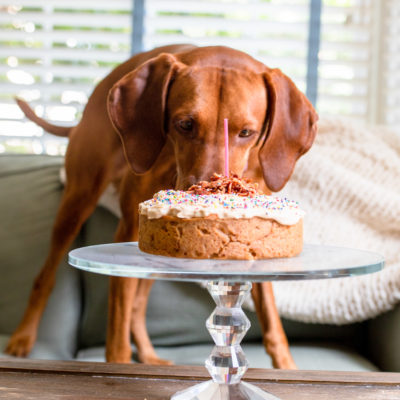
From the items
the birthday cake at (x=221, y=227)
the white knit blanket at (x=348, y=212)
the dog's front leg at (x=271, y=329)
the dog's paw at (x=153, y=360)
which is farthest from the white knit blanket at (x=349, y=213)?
the birthday cake at (x=221, y=227)

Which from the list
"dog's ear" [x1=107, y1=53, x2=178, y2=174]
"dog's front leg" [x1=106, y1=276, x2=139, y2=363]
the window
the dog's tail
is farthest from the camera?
the window

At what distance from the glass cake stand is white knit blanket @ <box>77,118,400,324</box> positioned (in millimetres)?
748

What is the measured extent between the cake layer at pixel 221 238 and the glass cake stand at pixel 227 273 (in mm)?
25

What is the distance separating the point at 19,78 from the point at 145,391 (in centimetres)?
212

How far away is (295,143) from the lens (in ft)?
4.19

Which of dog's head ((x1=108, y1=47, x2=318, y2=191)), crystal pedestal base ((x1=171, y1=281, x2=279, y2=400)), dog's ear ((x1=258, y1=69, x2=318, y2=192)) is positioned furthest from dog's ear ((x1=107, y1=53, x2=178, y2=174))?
crystal pedestal base ((x1=171, y1=281, x2=279, y2=400))

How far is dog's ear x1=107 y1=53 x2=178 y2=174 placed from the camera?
128 centimetres

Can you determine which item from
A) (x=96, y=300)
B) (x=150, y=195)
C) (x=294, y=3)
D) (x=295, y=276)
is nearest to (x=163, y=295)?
(x=96, y=300)

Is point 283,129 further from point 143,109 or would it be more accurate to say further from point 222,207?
point 222,207

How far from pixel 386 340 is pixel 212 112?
31.3 inches

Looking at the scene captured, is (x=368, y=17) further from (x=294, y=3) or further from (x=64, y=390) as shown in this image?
A: (x=64, y=390)

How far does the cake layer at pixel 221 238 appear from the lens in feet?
2.54

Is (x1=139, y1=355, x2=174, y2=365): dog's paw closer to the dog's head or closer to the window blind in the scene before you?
the dog's head

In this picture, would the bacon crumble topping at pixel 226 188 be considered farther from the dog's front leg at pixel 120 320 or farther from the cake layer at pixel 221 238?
the dog's front leg at pixel 120 320
